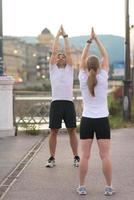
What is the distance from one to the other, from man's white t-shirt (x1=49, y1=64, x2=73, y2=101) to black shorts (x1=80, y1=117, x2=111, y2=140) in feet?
6.27

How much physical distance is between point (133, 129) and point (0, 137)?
13.2ft

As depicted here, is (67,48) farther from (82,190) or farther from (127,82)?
(127,82)

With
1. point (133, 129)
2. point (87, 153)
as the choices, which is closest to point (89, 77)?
point (87, 153)

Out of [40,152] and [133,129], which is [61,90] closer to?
[40,152]

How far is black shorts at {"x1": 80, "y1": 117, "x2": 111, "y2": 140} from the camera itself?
7250 mm

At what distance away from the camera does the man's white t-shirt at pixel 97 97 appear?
23.7ft

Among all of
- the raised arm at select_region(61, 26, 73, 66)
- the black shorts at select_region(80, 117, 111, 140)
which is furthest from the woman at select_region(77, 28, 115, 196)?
the raised arm at select_region(61, 26, 73, 66)

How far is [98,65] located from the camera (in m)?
7.21

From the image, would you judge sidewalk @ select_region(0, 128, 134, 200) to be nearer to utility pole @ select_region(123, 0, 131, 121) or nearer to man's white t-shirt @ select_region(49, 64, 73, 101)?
man's white t-shirt @ select_region(49, 64, 73, 101)

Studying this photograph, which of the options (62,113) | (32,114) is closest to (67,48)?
(62,113)

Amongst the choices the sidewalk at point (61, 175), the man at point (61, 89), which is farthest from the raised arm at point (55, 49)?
the sidewalk at point (61, 175)

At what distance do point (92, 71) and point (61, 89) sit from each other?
2080 millimetres

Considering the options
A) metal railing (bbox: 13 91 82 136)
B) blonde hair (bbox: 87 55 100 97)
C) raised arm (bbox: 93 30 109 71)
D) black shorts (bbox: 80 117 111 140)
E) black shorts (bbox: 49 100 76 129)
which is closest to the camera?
blonde hair (bbox: 87 55 100 97)

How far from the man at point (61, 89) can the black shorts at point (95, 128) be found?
1.94 meters
